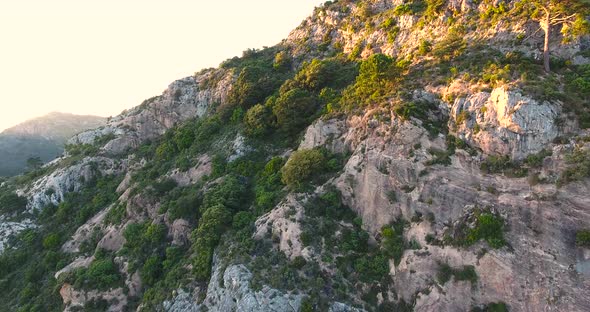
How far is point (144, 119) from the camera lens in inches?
3438

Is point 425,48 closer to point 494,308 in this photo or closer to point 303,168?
point 303,168

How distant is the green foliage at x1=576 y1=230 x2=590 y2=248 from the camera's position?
27.7m

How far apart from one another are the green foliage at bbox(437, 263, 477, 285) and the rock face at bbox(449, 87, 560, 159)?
1215cm

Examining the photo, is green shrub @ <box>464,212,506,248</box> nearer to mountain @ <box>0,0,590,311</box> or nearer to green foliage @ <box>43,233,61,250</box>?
mountain @ <box>0,0,590,311</box>

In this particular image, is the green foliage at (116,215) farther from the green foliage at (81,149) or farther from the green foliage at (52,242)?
the green foliage at (81,149)

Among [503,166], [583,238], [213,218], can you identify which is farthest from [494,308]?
[213,218]

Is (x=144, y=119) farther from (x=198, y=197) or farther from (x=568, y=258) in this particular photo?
(x=568, y=258)

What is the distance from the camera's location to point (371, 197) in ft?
135

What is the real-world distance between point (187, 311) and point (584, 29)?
55.5 meters

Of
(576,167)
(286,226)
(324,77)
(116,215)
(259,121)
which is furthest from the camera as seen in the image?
(324,77)

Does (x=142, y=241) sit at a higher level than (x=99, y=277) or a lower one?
higher

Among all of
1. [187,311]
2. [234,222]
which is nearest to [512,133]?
[234,222]

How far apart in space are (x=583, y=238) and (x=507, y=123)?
40.3 feet

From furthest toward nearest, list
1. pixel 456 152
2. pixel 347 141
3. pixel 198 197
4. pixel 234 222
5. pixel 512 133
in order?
pixel 198 197 → pixel 347 141 → pixel 234 222 → pixel 456 152 → pixel 512 133
